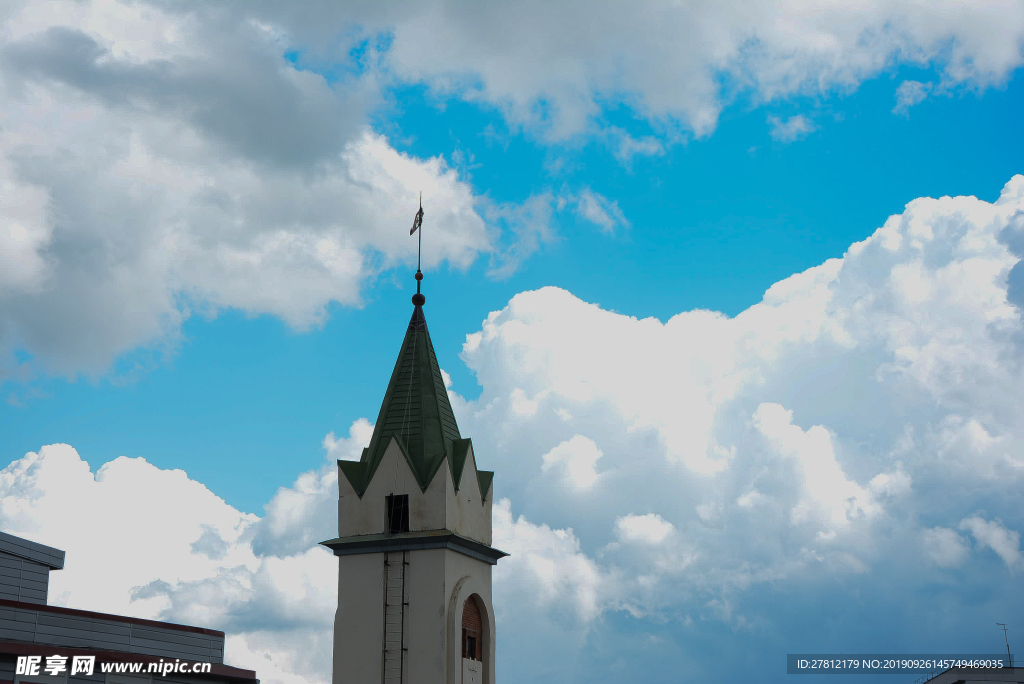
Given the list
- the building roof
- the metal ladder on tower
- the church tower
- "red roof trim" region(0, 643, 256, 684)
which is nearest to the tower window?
the church tower

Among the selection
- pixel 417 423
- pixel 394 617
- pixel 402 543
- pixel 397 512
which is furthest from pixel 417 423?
pixel 394 617

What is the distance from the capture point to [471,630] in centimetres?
3928

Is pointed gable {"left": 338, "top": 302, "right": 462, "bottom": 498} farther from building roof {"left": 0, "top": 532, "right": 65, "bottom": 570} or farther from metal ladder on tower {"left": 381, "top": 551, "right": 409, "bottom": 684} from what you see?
building roof {"left": 0, "top": 532, "right": 65, "bottom": 570}

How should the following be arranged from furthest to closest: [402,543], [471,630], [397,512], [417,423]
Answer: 1. [417,423]
2. [471,630]
3. [397,512]
4. [402,543]

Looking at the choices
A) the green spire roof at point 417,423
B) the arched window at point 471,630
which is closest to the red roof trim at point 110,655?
the green spire roof at point 417,423

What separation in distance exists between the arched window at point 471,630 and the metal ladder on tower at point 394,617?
2.44 meters

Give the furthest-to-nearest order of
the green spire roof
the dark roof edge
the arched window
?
1. the green spire roof
2. the arched window
3. the dark roof edge

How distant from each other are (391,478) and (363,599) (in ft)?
14.5

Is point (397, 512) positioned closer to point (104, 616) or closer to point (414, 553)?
point (414, 553)

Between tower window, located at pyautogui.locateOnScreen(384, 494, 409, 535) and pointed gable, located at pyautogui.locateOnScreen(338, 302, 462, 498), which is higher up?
pointed gable, located at pyautogui.locateOnScreen(338, 302, 462, 498)

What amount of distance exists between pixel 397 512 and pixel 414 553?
169 cm

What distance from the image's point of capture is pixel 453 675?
121 feet

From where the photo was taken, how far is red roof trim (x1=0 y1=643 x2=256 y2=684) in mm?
32656

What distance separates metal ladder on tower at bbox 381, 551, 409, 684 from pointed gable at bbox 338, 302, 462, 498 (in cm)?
288
